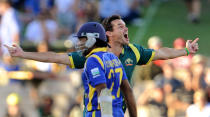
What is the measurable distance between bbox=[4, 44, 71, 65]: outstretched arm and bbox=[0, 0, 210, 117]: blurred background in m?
5.05

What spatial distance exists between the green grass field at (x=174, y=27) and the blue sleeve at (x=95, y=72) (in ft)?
35.8

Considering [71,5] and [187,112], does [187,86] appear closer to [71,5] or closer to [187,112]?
[187,112]

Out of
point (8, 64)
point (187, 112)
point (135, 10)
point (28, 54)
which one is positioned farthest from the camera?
point (135, 10)

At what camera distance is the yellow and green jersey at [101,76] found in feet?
21.5

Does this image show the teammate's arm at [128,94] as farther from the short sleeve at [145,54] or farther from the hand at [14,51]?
the hand at [14,51]

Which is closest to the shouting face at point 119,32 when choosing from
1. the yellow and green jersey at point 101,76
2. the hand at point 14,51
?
the yellow and green jersey at point 101,76

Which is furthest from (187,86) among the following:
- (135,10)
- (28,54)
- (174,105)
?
(135,10)

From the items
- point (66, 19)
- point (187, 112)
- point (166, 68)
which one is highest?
point (66, 19)

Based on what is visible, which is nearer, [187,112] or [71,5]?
[187,112]

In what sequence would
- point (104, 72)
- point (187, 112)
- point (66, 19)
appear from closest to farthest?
point (104, 72)
point (187, 112)
point (66, 19)

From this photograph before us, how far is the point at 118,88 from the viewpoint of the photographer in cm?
683

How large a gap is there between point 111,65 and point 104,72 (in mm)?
108

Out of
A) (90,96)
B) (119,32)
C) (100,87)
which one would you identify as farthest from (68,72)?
(100,87)

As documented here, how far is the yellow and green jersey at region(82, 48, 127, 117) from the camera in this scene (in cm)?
655
